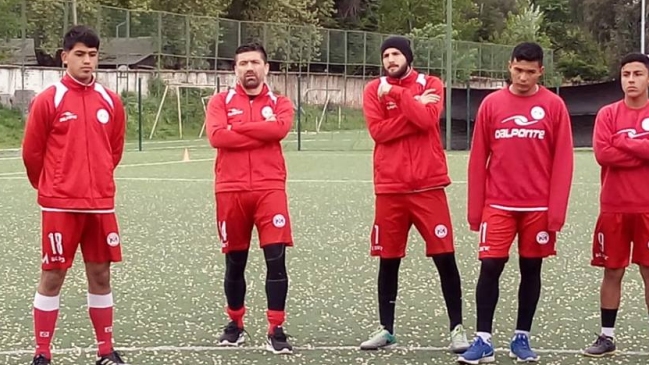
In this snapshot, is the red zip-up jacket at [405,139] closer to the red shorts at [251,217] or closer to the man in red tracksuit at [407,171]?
the man in red tracksuit at [407,171]

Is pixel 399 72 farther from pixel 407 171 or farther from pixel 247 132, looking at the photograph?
pixel 247 132

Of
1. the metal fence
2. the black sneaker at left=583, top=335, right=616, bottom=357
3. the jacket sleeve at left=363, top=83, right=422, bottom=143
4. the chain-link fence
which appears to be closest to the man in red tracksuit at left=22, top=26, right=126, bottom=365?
the jacket sleeve at left=363, top=83, right=422, bottom=143

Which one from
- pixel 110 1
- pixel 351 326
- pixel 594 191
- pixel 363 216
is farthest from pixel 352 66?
pixel 351 326

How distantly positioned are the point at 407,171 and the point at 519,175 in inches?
26.2

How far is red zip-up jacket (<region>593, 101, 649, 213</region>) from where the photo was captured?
6.04m

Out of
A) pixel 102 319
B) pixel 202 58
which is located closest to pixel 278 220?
pixel 102 319

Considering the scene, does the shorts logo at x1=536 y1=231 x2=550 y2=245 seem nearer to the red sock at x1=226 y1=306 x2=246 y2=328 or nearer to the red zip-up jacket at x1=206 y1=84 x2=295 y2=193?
the red zip-up jacket at x1=206 y1=84 x2=295 y2=193

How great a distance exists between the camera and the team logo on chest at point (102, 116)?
5.70 m

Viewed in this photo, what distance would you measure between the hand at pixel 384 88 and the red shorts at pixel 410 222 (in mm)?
619

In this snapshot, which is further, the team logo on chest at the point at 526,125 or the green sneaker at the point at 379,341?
the green sneaker at the point at 379,341

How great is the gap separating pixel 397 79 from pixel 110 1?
40.0 meters

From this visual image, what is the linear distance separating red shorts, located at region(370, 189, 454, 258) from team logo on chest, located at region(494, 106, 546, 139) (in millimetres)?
608

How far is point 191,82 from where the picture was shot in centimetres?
4003

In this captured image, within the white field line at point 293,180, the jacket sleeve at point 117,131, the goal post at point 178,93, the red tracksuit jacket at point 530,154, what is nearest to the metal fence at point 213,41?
the goal post at point 178,93
